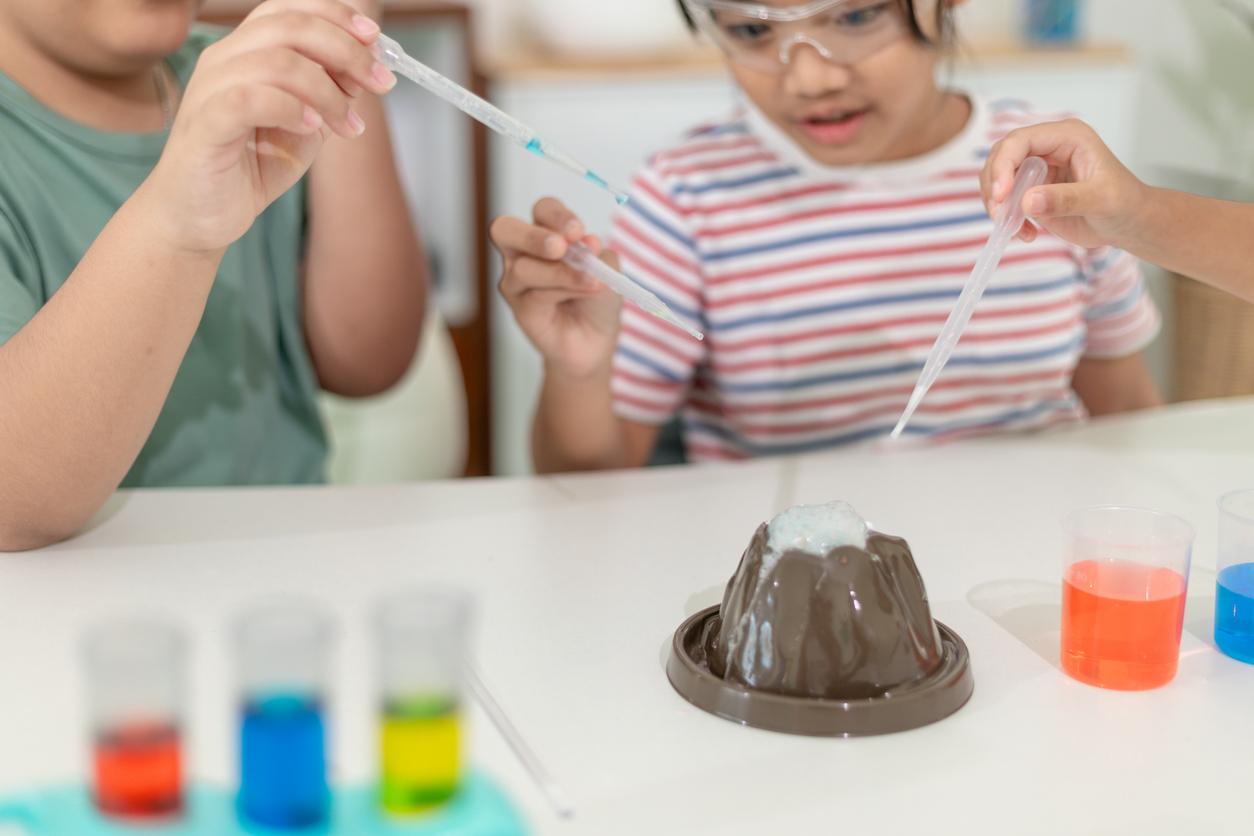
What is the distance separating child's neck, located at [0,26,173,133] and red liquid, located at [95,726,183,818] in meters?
0.83

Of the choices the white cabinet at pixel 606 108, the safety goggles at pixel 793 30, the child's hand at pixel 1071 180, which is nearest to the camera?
the child's hand at pixel 1071 180

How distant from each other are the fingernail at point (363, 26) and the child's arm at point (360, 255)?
0.50 m

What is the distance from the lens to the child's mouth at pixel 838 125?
136cm

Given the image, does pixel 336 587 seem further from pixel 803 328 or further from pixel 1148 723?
pixel 803 328

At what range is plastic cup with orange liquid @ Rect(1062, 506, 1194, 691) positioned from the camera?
0.83 m

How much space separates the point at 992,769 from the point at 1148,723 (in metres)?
0.12

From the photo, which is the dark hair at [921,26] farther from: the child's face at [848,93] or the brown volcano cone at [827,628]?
the brown volcano cone at [827,628]

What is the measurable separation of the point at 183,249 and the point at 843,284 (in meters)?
0.77

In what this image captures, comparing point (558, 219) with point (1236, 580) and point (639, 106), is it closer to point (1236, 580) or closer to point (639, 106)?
point (1236, 580)

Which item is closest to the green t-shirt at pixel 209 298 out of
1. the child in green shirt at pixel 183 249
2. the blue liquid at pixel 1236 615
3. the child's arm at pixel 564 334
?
the child in green shirt at pixel 183 249

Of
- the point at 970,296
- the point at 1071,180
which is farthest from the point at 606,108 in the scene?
the point at 970,296

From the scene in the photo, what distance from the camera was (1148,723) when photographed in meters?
0.80

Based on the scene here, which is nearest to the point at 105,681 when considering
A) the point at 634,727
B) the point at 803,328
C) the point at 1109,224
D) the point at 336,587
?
the point at 634,727

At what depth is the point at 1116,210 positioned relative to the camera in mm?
985
